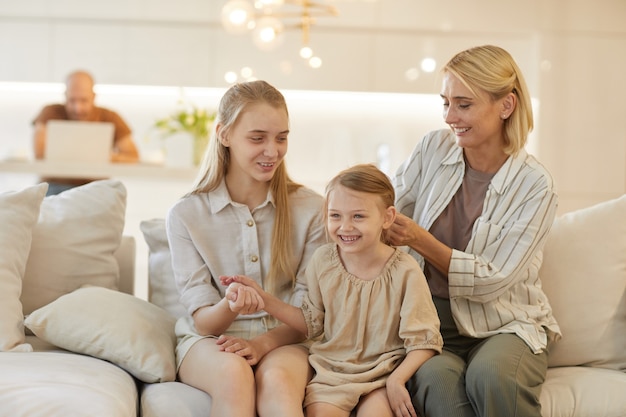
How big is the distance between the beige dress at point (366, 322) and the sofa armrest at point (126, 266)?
750 millimetres

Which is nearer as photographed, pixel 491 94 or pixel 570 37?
pixel 491 94

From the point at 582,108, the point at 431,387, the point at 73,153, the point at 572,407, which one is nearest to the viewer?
the point at 431,387

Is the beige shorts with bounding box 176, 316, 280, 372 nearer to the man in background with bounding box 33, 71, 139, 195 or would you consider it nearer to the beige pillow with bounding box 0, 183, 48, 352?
the beige pillow with bounding box 0, 183, 48, 352

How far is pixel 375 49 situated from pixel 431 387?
4.26m

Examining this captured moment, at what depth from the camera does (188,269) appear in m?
2.08

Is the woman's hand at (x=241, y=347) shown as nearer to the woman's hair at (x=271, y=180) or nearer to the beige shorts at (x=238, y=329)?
the beige shorts at (x=238, y=329)

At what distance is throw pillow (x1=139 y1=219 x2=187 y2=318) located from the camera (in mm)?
2324

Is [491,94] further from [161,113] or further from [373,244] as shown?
[161,113]

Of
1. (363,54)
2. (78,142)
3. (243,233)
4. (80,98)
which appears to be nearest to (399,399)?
(243,233)

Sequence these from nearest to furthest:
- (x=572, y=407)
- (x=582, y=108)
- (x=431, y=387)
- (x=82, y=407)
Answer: (x=82, y=407) → (x=431, y=387) → (x=572, y=407) → (x=582, y=108)

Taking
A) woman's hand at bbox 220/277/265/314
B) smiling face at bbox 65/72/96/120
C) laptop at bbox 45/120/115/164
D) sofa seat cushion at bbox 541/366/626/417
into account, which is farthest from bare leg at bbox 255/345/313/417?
smiling face at bbox 65/72/96/120

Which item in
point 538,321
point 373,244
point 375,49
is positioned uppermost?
point 375,49

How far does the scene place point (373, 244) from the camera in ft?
6.36

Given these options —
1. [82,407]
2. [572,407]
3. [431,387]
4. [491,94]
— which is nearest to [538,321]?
[572,407]
